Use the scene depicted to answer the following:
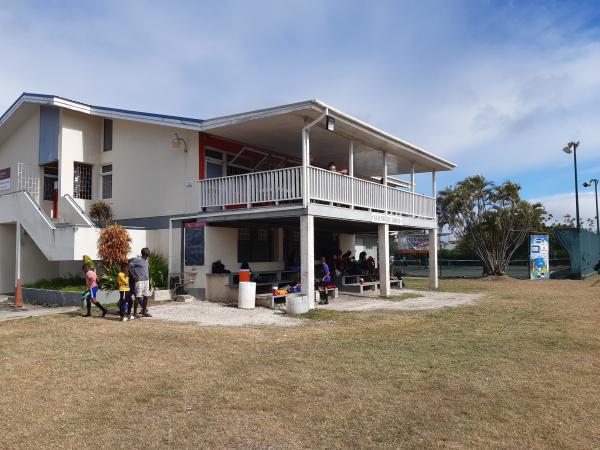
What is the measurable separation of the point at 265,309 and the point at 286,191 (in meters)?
A: 3.14

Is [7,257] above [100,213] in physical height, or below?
below

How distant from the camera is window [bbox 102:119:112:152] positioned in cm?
1803

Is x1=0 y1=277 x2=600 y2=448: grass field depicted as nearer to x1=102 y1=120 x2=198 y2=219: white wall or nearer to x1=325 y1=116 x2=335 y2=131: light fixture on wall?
x1=325 y1=116 x2=335 y2=131: light fixture on wall

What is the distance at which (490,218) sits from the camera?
28.3 m

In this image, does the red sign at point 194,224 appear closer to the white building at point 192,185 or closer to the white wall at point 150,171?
the white building at point 192,185

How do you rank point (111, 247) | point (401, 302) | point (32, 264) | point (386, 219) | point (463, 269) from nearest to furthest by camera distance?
point (111, 247), point (401, 302), point (32, 264), point (386, 219), point (463, 269)

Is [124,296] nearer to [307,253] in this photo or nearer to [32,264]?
[307,253]

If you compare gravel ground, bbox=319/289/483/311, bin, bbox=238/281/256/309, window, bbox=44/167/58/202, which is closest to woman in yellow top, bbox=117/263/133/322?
bin, bbox=238/281/256/309

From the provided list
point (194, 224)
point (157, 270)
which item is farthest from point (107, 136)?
point (157, 270)

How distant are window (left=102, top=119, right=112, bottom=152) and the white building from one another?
4 centimetres

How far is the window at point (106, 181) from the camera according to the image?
708 inches

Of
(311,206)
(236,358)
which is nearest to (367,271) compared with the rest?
(311,206)

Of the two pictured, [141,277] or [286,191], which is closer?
[141,277]

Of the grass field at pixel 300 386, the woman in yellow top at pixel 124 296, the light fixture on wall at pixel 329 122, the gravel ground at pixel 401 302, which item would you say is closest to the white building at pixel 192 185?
the light fixture on wall at pixel 329 122
